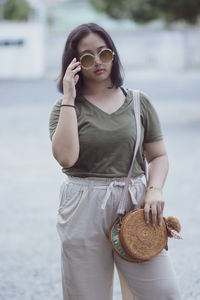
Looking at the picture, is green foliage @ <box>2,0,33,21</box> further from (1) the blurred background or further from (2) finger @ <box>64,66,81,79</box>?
(2) finger @ <box>64,66,81,79</box>

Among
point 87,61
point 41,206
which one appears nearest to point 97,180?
point 87,61

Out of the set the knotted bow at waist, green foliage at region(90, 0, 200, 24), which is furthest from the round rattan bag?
green foliage at region(90, 0, 200, 24)

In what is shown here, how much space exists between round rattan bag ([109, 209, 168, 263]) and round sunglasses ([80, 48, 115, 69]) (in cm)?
64

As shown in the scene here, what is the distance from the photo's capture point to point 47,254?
193 inches

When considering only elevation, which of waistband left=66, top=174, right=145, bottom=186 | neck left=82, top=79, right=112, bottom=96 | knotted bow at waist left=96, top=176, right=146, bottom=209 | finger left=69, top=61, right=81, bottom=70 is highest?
finger left=69, top=61, right=81, bottom=70

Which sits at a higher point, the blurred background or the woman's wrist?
the woman's wrist

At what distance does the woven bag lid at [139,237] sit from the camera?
7.72 ft

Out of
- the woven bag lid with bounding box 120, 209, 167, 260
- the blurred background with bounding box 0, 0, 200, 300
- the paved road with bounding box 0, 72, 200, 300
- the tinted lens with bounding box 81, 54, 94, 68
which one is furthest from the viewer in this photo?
the blurred background with bounding box 0, 0, 200, 300

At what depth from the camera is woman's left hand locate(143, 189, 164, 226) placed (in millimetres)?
2412

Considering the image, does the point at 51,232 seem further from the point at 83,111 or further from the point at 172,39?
the point at 172,39

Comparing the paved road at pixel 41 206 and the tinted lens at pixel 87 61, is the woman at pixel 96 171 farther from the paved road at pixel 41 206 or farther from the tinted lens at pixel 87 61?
the paved road at pixel 41 206

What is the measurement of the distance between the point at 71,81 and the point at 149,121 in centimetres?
40

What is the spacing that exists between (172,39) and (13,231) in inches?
1759

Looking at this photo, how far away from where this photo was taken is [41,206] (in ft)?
21.4
